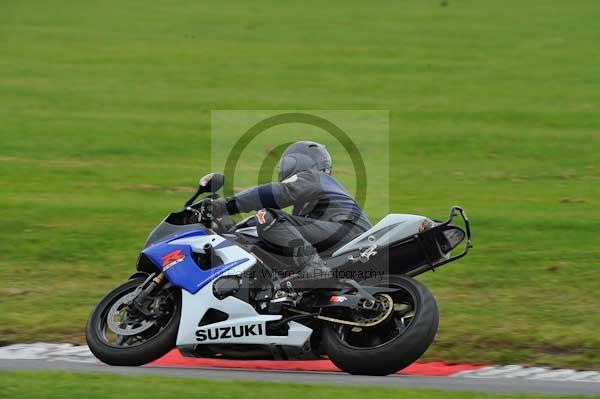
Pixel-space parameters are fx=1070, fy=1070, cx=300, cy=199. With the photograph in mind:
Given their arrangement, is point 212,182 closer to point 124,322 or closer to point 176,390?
point 124,322

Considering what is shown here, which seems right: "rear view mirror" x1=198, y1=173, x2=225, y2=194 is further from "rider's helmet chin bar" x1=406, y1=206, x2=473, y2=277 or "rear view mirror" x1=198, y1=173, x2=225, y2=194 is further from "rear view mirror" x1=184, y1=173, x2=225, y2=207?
"rider's helmet chin bar" x1=406, y1=206, x2=473, y2=277

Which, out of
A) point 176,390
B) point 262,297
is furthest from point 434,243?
point 176,390

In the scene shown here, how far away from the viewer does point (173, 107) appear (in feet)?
85.3

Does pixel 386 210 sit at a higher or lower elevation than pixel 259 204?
lower

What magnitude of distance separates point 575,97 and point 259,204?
19561mm

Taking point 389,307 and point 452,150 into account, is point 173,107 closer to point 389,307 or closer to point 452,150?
point 452,150

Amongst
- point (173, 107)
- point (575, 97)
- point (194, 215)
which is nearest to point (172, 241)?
point (194, 215)

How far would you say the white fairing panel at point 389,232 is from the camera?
27.8 ft

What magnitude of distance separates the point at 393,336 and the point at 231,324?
4.36 ft

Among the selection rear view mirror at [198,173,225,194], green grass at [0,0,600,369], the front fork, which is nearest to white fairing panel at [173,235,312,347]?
the front fork

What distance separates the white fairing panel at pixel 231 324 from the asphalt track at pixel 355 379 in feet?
0.90

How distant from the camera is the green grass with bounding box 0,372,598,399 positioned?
7.42m

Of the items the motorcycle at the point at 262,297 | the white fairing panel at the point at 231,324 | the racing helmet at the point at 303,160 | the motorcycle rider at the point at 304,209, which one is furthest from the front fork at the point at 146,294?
the racing helmet at the point at 303,160

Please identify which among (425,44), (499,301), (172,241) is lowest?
(499,301)
